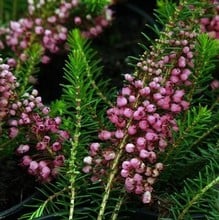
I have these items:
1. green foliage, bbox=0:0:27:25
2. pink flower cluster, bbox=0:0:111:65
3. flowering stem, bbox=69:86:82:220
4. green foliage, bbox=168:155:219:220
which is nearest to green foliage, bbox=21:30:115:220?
flowering stem, bbox=69:86:82:220

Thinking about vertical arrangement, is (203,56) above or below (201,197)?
above

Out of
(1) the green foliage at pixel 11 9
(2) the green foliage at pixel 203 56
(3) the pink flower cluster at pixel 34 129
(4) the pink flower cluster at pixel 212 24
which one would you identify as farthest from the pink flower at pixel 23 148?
(1) the green foliage at pixel 11 9

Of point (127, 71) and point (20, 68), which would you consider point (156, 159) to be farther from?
point (127, 71)

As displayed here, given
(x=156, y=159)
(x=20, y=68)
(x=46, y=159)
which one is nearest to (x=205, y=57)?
(x=156, y=159)

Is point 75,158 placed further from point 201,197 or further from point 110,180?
point 201,197

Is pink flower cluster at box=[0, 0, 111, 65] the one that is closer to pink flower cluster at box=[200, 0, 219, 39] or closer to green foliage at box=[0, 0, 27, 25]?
green foliage at box=[0, 0, 27, 25]

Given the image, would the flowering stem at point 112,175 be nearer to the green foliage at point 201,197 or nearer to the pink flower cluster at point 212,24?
the green foliage at point 201,197

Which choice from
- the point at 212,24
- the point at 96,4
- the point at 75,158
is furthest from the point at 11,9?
the point at 75,158
